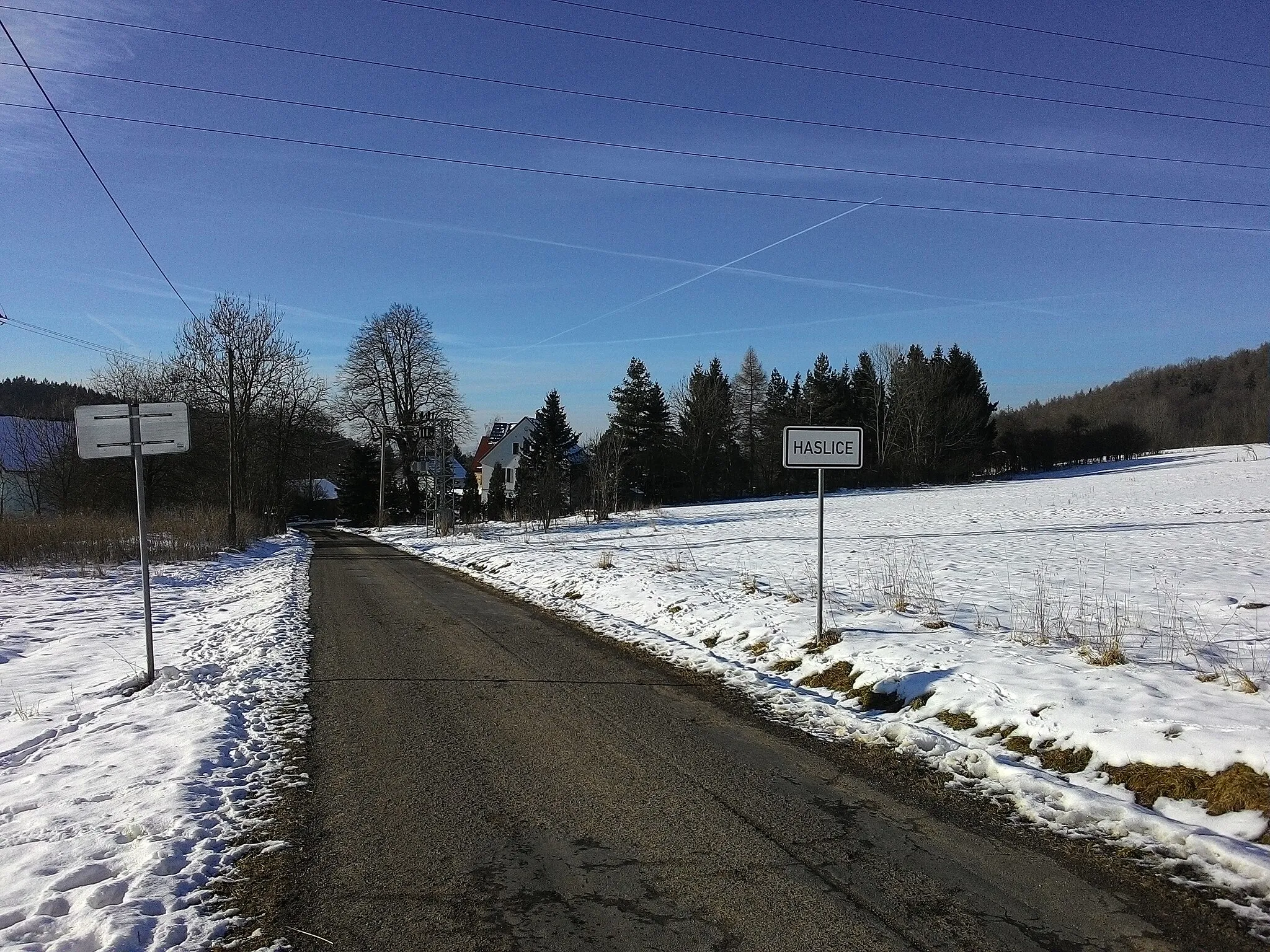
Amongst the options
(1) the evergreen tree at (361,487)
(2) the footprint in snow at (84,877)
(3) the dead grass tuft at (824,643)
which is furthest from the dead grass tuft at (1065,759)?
(1) the evergreen tree at (361,487)

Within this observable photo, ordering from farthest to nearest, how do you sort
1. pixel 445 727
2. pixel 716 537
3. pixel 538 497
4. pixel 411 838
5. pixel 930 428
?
pixel 930 428 < pixel 538 497 < pixel 716 537 < pixel 445 727 < pixel 411 838

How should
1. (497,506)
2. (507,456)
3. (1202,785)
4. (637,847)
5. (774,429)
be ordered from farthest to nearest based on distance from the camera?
(507,456), (774,429), (497,506), (1202,785), (637,847)

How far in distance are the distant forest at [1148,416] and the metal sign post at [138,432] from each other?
263ft

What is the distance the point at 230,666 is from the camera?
9.33 metres

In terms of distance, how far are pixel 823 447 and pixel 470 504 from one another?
144 feet

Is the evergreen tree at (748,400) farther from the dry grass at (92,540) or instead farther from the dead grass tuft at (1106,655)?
the dead grass tuft at (1106,655)

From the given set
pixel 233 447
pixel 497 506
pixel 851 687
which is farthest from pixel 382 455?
pixel 851 687

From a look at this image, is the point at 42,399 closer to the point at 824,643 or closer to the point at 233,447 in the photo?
the point at 233,447

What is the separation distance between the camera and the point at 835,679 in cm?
813

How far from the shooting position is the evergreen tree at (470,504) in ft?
155

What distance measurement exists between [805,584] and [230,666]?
9071 millimetres

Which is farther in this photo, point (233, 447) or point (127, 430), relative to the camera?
point (233, 447)

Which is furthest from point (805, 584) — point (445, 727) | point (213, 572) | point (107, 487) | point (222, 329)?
point (107, 487)

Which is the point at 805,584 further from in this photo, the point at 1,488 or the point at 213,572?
the point at 1,488
